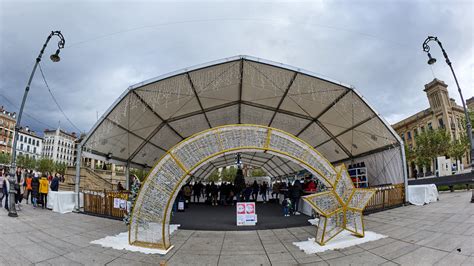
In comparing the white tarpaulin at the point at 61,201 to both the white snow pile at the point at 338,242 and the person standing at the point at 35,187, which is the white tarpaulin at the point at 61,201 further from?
the white snow pile at the point at 338,242

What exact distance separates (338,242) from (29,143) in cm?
10077

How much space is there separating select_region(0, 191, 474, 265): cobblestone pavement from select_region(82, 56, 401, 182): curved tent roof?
5.43 m

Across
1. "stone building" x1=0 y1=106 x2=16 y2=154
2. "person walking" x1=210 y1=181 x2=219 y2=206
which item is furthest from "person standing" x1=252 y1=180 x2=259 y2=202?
"stone building" x1=0 y1=106 x2=16 y2=154

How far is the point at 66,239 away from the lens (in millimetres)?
6781

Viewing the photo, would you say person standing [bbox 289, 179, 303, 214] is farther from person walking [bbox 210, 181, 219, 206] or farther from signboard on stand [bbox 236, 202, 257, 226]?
person walking [bbox 210, 181, 219, 206]

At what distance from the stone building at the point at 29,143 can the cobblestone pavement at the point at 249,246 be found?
291 ft

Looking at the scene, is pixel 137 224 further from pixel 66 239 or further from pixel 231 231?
pixel 231 231

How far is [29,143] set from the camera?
256ft

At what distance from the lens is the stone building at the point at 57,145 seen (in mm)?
87731

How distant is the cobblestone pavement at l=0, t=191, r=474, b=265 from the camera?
16.9 feet

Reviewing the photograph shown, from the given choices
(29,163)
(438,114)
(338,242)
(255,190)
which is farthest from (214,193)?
(29,163)

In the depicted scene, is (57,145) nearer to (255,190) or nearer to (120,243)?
(255,190)

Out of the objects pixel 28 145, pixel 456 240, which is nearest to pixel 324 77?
pixel 456 240

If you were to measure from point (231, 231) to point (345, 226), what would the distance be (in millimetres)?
3656
